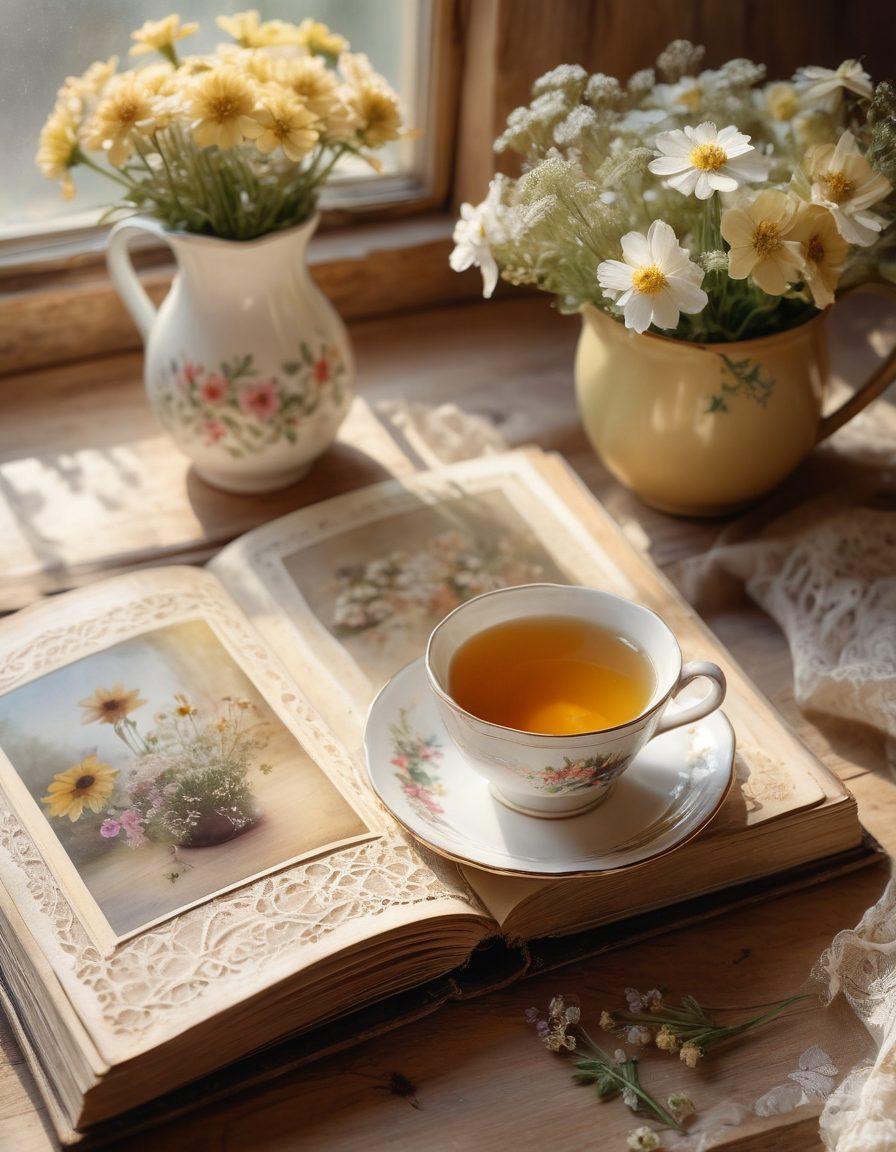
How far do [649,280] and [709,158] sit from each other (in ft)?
0.32

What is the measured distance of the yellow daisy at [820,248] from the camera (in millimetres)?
876

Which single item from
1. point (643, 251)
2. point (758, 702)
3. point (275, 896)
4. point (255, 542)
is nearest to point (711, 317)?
point (643, 251)

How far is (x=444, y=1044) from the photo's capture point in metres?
0.76

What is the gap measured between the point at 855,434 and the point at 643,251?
1.62 ft

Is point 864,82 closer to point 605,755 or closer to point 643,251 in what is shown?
point 643,251

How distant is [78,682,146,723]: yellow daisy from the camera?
2.95ft

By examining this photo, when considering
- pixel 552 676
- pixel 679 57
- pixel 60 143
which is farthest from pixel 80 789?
pixel 679 57

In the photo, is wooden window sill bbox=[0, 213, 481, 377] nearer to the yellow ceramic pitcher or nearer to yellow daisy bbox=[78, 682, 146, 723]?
the yellow ceramic pitcher

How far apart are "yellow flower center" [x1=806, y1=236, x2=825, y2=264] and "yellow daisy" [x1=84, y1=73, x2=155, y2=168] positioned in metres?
0.51

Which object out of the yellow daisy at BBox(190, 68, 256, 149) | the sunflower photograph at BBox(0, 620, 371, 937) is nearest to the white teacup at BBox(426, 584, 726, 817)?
the sunflower photograph at BBox(0, 620, 371, 937)

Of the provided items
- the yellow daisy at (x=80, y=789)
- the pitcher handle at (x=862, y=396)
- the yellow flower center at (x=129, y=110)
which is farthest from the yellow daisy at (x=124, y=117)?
the pitcher handle at (x=862, y=396)

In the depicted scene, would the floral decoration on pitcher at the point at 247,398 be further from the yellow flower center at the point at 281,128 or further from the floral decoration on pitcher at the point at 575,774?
the floral decoration on pitcher at the point at 575,774

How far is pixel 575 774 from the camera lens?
769mm

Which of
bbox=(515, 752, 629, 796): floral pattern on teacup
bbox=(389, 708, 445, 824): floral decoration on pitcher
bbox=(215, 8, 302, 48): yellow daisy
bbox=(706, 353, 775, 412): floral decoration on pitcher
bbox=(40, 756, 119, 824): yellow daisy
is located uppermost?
bbox=(215, 8, 302, 48): yellow daisy
